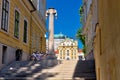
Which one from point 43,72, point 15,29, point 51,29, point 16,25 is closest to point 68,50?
point 51,29

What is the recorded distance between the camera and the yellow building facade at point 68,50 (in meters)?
79.8

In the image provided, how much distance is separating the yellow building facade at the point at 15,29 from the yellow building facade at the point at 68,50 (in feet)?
177

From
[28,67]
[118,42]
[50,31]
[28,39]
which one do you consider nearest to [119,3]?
[118,42]

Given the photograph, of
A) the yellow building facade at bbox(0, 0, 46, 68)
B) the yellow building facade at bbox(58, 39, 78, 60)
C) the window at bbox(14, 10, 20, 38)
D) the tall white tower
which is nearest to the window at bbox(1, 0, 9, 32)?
the yellow building facade at bbox(0, 0, 46, 68)

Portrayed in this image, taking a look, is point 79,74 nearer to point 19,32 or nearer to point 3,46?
point 3,46

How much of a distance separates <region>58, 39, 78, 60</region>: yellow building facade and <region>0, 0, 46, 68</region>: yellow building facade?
54.1m

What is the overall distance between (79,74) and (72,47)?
6632cm

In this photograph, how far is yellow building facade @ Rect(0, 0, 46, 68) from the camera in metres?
16.6

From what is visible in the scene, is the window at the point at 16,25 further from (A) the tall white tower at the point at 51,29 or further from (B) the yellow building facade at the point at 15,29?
(A) the tall white tower at the point at 51,29

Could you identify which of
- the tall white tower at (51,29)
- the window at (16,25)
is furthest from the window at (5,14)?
the tall white tower at (51,29)

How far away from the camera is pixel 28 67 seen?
1584 centimetres

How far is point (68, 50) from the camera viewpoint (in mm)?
80375

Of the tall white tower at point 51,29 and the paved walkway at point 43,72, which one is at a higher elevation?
the tall white tower at point 51,29

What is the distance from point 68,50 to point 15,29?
61207 mm
